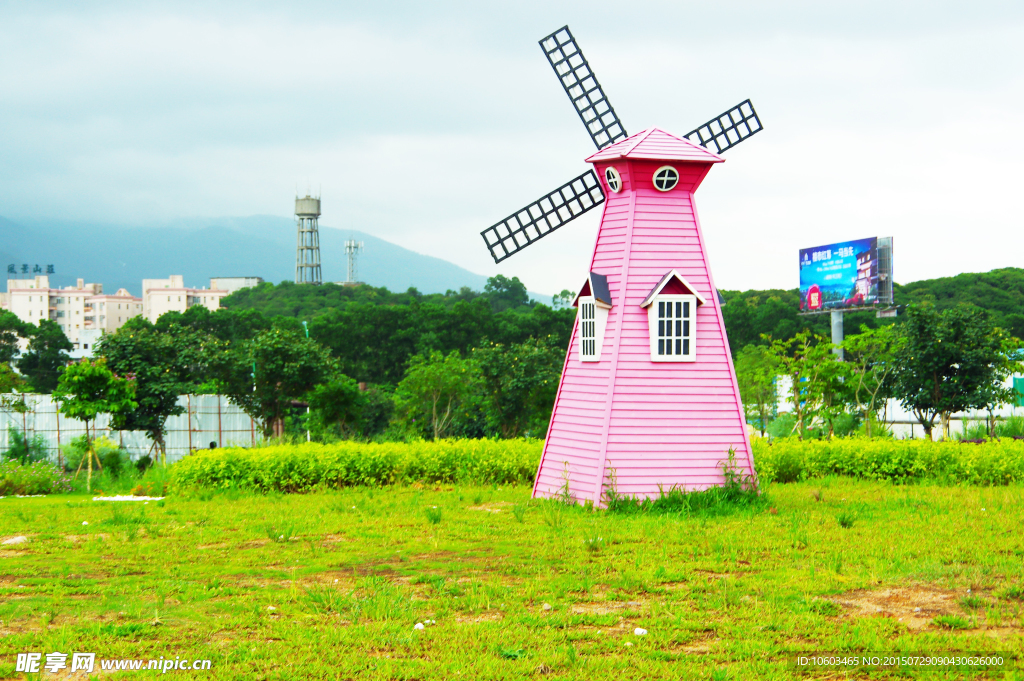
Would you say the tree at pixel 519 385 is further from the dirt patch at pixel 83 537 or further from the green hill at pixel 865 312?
the green hill at pixel 865 312

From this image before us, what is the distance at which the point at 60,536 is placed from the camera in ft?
37.9

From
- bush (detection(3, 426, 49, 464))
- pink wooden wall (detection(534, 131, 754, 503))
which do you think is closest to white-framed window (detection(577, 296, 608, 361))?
pink wooden wall (detection(534, 131, 754, 503))

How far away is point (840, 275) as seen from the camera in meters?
48.0

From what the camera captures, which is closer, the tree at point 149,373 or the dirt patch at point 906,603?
the dirt patch at point 906,603

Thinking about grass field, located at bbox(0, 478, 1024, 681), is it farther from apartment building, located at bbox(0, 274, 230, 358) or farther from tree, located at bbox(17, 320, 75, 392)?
apartment building, located at bbox(0, 274, 230, 358)

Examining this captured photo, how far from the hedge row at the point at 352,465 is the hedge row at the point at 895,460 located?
467 cm

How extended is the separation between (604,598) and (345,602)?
2350 millimetres

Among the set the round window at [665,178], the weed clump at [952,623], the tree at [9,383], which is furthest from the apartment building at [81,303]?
the weed clump at [952,623]

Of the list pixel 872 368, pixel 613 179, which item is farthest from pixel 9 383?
pixel 872 368

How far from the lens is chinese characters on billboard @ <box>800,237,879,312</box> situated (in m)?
46.2

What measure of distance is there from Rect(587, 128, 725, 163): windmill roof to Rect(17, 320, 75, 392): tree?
56442mm

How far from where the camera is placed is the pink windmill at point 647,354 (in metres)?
12.9

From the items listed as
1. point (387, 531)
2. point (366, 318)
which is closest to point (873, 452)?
point (387, 531)

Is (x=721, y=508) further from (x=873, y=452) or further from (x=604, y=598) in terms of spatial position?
(x=873, y=452)
